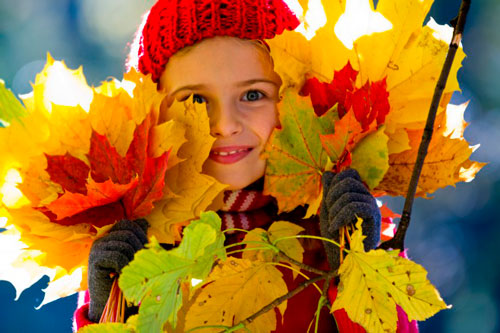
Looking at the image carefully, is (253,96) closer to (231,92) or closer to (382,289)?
(231,92)

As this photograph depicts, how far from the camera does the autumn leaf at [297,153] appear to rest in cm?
62

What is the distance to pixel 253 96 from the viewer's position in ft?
2.78

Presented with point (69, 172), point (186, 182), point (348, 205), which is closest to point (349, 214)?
point (348, 205)

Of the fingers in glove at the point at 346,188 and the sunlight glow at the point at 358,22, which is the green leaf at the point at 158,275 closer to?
the fingers in glove at the point at 346,188

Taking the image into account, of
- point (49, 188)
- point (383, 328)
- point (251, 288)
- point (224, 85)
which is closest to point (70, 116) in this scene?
point (49, 188)

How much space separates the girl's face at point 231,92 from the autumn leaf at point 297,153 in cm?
16

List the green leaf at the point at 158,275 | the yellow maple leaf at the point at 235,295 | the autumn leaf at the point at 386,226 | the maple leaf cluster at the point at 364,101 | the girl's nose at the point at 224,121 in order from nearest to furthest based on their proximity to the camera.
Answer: the green leaf at the point at 158,275 → the yellow maple leaf at the point at 235,295 → the maple leaf cluster at the point at 364,101 → the girl's nose at the point at 224,121 → the autumn leaf at the point at 386,226

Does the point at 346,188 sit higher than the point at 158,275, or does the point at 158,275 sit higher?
the point at 346,188

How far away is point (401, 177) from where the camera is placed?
0.67 metres

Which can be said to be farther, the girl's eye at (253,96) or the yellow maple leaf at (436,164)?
the girl's eye at (253,96)

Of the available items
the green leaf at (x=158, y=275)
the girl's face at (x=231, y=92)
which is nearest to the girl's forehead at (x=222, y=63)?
the girl's face at (x=231, y=92)

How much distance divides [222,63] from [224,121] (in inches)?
3.6

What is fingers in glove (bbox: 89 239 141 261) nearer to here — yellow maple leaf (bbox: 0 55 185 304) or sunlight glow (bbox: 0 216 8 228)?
yellow maple leaf (bbox: 0 55 185 304)

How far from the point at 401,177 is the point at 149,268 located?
417mm
